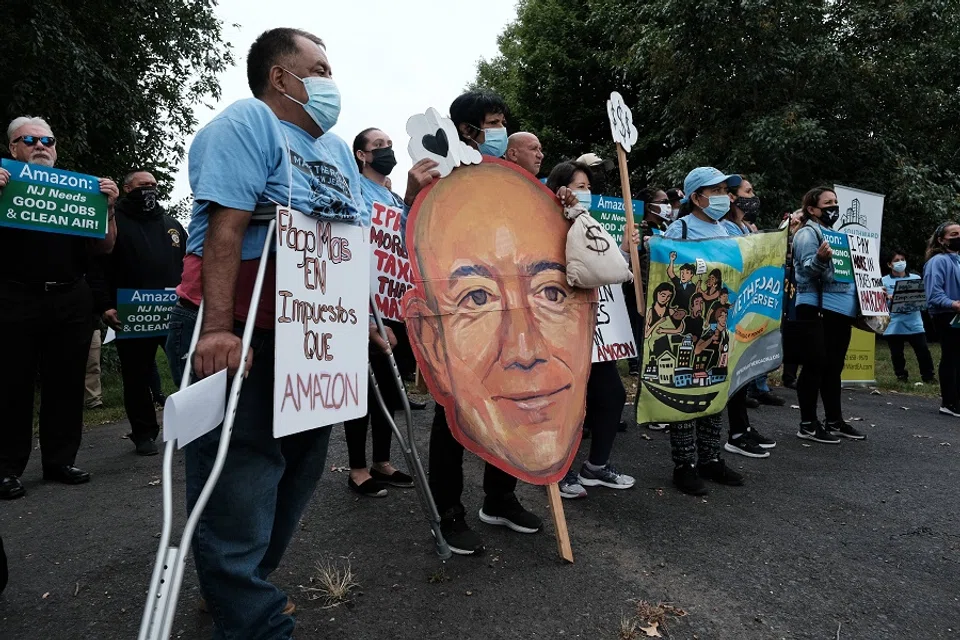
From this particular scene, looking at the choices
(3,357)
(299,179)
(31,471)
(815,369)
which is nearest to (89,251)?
(3,357)

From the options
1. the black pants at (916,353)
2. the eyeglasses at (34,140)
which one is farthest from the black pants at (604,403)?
the black pants at (916,353)

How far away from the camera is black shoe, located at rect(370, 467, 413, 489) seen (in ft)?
12.9

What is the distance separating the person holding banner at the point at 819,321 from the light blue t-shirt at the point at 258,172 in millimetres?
4093

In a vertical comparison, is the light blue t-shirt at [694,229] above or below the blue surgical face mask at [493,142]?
below

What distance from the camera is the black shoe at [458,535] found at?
2.88 metres

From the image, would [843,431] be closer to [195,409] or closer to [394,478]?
[394,478]

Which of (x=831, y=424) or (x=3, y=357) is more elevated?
(x=3, y=357)

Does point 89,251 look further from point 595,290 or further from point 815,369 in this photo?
point 815,369

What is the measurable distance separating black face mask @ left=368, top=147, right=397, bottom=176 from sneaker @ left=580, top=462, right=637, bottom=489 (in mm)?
2257

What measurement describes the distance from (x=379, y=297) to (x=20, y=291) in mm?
2182

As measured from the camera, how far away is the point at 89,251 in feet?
13.7

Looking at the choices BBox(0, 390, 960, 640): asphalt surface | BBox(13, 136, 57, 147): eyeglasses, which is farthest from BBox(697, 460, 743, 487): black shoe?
BBox(13, 136, 57, 147): eyeglasses

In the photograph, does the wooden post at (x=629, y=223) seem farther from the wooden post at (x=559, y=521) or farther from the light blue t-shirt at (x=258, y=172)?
the light blue t-shirt at (x=258, y=172)

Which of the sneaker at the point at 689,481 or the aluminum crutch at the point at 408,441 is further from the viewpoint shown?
the sneaker at the point at 689,481
